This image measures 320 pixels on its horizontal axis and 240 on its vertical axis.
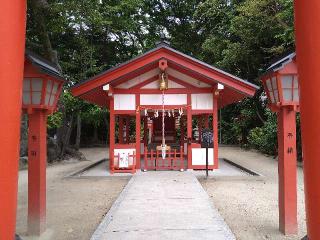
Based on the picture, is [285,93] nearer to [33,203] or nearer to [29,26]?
[33,203]

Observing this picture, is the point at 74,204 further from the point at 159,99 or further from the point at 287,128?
the point at 159,99

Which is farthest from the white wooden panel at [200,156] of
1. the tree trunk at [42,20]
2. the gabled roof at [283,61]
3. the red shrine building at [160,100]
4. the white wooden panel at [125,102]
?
the tree trunk at [42,20]

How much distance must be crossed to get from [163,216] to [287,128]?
8.72ft

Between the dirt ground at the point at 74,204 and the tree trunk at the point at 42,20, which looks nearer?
the dirt ground at the point at 74,204

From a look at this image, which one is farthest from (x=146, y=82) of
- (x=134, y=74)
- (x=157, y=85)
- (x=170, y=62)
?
(x=170, y=62)

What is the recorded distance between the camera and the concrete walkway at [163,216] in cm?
528

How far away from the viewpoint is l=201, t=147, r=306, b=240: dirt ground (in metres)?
6.14

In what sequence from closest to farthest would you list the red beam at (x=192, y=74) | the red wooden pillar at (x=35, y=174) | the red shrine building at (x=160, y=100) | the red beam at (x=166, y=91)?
the red wooden pillar at (x=35, y=174) < the red beam at (x=192, y=74) < the red shrine building at (x=160, y=100) < the red beam at (x=166, y=91)

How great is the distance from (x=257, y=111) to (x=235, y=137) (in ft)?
16.9
